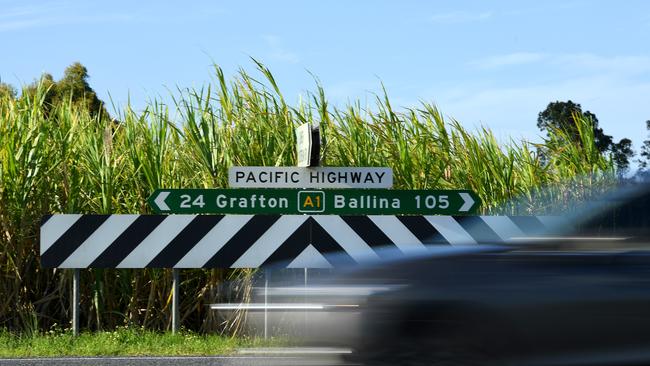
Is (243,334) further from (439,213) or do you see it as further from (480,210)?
(480,210)

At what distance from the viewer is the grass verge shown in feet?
27.6

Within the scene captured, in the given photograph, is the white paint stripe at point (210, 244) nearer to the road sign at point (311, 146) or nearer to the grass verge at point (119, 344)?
the grass verge at point (119, 344)

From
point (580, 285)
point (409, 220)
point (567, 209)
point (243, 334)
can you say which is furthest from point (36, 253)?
point (580, 285)

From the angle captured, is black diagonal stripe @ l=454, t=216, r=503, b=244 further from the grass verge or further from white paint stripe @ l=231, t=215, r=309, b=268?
the grass verge

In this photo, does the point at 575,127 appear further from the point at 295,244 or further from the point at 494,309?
the point at 494,309

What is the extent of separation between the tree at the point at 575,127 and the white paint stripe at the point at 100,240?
5756 millimetres

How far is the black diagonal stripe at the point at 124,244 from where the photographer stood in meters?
9.47

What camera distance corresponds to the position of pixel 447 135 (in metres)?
12.1

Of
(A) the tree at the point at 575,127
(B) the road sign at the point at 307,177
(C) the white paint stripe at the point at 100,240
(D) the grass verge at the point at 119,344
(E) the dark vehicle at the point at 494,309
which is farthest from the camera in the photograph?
(A) the tree at the point at 575,127

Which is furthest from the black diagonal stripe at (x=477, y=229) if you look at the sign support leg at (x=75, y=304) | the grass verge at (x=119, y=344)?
the sign support leg at (x=75, y=304)

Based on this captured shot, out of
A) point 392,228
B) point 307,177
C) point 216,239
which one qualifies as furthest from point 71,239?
point 392,228

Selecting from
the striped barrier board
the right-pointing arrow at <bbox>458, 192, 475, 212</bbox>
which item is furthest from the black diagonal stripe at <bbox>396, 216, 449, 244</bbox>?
the right-pointing arrow at <bbox>458, 192, 475, 212</bbox>

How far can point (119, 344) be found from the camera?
882cm

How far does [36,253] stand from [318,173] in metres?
2.99
